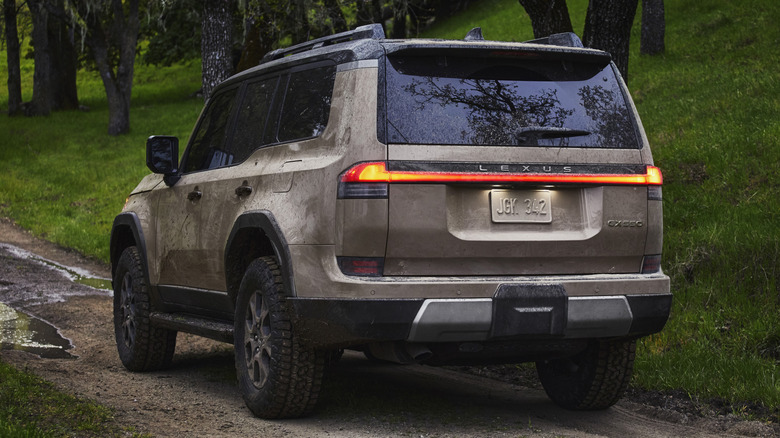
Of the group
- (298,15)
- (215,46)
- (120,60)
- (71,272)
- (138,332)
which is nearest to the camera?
(138,332)

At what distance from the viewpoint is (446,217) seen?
4734mm

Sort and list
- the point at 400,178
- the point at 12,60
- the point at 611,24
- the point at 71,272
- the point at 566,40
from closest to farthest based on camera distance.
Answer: the point at 400,178 → the point at 566,40 → the point at 611,24 → the point at 71,272 → the point at 12,60

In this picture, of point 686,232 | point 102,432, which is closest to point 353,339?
point 102,432

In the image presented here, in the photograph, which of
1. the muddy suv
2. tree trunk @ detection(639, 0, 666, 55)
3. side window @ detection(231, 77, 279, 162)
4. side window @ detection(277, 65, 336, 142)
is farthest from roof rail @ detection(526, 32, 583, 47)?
tree trunk @ detection(639, 0, 666, 55)

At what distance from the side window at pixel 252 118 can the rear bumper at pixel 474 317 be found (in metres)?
1.38

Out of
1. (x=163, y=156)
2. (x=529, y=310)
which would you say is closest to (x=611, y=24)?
(x=163, y=156)

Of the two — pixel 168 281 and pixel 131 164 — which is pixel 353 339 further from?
pixel 131 164

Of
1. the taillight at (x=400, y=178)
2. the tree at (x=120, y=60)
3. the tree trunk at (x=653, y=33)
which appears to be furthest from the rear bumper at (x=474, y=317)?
the tree at (x=120, y=60)

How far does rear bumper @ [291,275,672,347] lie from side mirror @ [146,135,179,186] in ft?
7.88

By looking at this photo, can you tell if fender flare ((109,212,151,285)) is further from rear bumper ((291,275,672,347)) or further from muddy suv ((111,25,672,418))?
rear bumper ((291,275,672,347))

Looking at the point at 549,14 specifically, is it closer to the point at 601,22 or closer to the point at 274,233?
the point at 601,22

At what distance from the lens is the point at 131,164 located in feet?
79.7

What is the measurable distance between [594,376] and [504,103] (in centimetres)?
177

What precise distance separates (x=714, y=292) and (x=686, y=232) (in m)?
1.51
